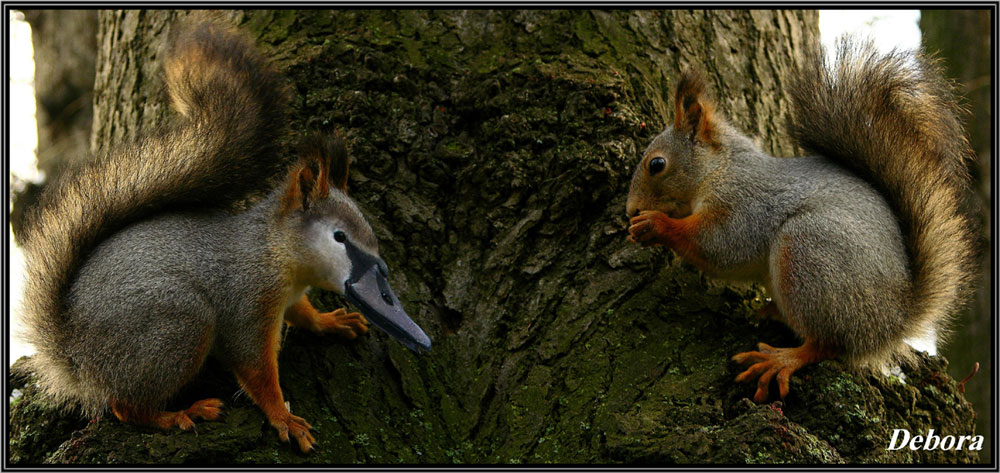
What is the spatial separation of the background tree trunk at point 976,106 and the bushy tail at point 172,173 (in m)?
4.28

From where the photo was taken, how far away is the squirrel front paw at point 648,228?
2.78m

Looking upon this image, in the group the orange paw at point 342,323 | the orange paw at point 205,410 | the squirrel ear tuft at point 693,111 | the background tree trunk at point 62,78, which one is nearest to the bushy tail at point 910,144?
the squirrel ear tuft at point 693,111

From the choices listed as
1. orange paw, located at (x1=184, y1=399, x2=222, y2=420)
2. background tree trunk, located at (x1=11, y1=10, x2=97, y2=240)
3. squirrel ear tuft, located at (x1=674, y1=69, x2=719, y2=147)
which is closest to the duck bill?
orange paw, located at (x1=184, y1=399, x2=222, y2=420)

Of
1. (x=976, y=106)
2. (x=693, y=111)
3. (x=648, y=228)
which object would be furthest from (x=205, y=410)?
(x=976, y=106)

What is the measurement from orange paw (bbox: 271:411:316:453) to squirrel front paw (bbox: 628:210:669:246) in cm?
125

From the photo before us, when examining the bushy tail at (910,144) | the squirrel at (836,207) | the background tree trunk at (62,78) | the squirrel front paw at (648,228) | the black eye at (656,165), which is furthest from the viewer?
the background tree trunk at (62,78)

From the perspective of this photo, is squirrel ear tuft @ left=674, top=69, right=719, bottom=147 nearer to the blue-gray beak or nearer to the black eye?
the black eye

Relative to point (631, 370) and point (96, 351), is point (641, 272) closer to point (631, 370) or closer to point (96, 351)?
point (631, 370)

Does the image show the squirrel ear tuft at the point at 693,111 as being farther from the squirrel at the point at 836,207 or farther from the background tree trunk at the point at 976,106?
the background tree trunk at the point at 976,106

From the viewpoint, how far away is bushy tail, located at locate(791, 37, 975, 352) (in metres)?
2.68

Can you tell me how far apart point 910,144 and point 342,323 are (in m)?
2.04

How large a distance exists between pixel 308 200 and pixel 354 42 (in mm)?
856

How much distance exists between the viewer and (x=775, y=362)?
2.49 meters

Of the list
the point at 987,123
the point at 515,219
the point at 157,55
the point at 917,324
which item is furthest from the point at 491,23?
the point at 987,123
